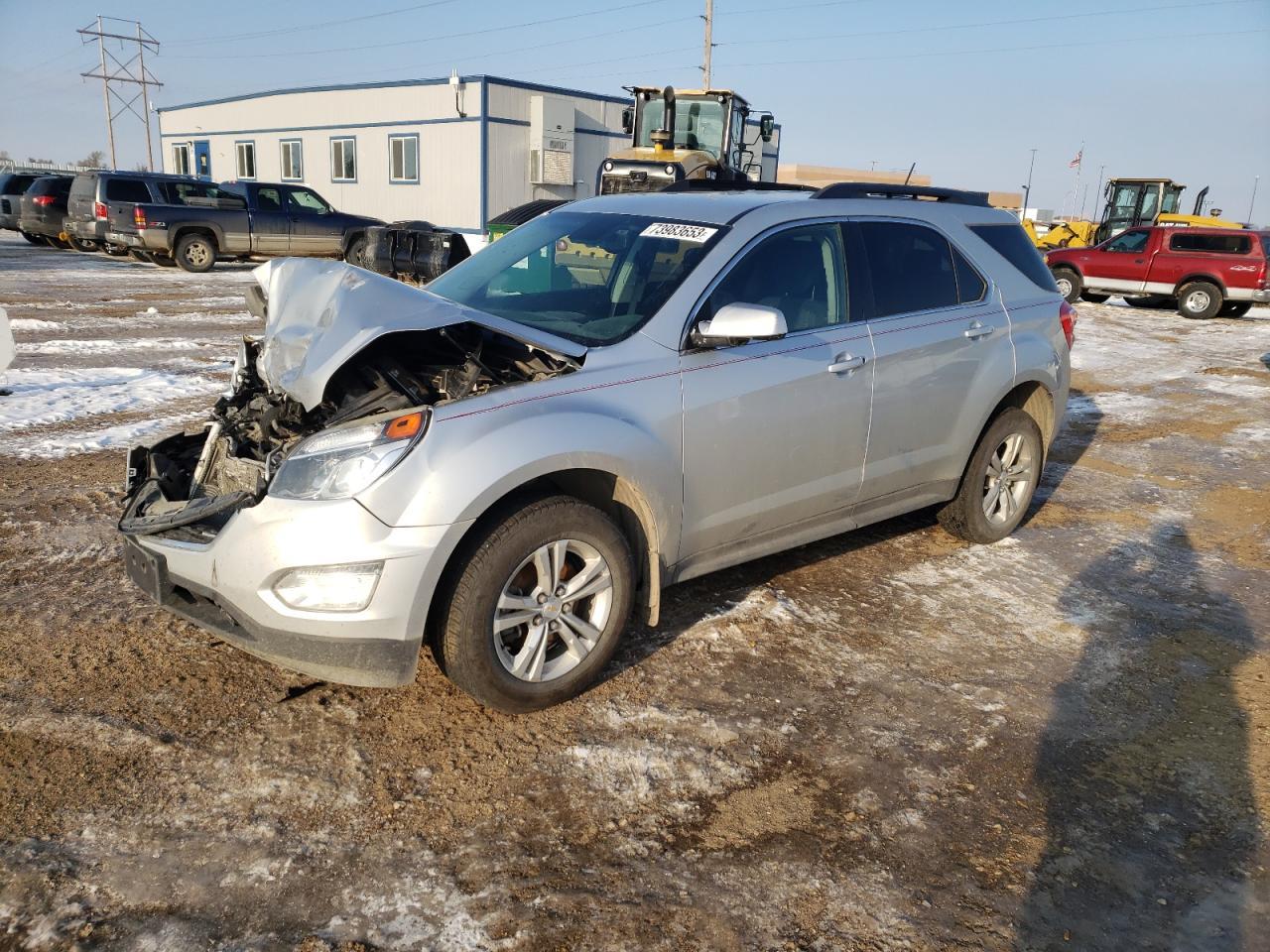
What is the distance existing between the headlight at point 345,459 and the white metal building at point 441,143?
1053 inches

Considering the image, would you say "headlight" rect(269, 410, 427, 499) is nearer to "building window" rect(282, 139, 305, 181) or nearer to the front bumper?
the front bumper

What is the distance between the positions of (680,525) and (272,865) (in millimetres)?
1859

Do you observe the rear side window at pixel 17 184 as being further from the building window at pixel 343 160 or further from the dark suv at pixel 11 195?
the building window at pixel 343 160

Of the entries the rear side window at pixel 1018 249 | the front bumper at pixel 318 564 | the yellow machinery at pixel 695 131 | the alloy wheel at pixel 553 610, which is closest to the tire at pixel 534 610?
the alloy wheel at pixel 553 610

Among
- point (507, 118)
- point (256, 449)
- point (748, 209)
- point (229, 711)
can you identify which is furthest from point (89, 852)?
point (507, 118)

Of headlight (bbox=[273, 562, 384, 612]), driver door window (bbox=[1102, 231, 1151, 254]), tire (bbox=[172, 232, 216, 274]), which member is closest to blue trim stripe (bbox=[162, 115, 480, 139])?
tire (bbox=[172, 232, 216, 274])

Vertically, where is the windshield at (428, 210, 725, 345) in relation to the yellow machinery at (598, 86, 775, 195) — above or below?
below

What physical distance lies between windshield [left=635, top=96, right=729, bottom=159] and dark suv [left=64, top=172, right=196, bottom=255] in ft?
29.7

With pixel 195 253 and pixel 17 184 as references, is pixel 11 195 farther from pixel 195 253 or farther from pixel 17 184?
pixel 195 253

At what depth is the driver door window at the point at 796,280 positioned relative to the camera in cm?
405

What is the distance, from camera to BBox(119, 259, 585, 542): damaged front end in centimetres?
314

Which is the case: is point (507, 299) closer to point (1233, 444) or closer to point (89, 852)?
point (89, 852)

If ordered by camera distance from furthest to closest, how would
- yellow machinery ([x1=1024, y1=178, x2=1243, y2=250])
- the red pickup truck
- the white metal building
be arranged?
the white metal building
yellow machinery ([x1=1024, y1=178, x2=1243, y2=250])
the red pickup truck

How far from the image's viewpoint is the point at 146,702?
344 cm
